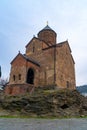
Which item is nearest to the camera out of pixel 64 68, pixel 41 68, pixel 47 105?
pixel 47 105

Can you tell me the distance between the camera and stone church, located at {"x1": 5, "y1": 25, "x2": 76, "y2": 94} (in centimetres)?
3716

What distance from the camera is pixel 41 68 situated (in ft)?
129

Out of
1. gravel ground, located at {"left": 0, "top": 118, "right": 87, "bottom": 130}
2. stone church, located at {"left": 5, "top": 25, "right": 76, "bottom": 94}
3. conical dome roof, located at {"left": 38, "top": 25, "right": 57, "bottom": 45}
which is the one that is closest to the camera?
gravel ground, located at {"left": 0, "top": 118, "right": 87, "bottom": 130}

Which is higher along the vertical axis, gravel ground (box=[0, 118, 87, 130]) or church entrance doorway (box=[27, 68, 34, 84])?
church entrance doorway (box=[27, 68, 34, 84])

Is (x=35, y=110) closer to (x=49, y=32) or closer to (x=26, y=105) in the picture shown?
(x=26, y=105)

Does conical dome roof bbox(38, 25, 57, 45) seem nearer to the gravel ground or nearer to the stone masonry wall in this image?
the stone masonry wall

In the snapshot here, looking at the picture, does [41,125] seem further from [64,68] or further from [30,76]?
[64,68]

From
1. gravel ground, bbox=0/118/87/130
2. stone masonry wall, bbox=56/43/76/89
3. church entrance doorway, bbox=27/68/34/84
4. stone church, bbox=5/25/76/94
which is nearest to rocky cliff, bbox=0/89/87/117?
gravel ground, bbox=0/118/87/130

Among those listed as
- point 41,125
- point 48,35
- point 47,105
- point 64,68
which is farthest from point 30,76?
point 41,125

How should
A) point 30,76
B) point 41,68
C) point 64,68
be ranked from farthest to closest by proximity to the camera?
point 64,68
point 30,76
point 41,68

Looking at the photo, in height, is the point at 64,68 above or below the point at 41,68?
above

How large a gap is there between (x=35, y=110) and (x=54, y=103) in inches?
93.5

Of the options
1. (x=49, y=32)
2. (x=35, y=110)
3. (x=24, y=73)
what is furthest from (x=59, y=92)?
(x=49, y=32)

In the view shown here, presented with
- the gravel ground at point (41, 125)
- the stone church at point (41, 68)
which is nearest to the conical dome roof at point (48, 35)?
the stone church at point (41, 68)
